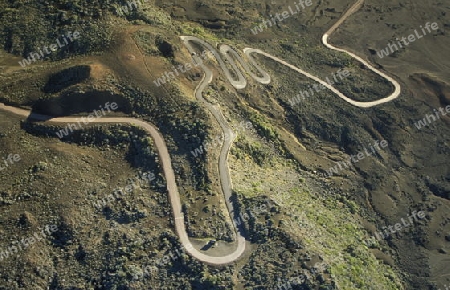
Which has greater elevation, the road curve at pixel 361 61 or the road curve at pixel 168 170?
the road curve at pixel 361 61

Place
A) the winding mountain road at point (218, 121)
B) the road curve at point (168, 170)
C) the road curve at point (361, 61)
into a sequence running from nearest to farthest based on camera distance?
the road curve at point (168, 170), the winding mountain road at point (218, 121), the road curve at point (361, 61)

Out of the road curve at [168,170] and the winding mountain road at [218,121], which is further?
the winding mountain road at [218,121]

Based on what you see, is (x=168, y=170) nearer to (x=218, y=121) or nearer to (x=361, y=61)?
(x=218, y=121)

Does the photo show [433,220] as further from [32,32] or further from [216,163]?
[32,32]

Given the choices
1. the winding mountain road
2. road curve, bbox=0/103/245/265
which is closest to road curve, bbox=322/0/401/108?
the winding mountain road

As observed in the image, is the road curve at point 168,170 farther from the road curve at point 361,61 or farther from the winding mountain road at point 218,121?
the road curve at point 361,61

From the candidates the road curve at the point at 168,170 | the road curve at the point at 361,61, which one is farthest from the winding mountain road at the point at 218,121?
the road curve at the point at 361,61

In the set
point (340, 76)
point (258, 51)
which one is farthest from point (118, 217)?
point (340, 76)

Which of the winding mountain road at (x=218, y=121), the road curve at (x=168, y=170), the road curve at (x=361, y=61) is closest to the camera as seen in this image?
the road curve at (x=168, y=170)

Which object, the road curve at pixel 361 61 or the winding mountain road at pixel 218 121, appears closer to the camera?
the winding mountain road at pixel 218 121

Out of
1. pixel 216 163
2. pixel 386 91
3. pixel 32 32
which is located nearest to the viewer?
pixel 216 163

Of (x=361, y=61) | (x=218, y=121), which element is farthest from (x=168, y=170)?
(x=361, y=61)
